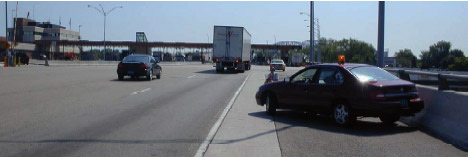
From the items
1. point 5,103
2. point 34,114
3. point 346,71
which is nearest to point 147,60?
point 5,103

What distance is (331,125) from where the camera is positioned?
1083cm

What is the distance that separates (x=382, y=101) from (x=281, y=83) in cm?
327

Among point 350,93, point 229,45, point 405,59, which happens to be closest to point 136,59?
point 229,45

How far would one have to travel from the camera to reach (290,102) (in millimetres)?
11961

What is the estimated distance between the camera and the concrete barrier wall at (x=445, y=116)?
333 inches

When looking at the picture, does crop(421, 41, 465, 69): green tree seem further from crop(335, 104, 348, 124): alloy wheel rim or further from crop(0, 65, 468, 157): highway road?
crop(335, 104, 348, 124): alloy wheel rim

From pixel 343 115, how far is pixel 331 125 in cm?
61

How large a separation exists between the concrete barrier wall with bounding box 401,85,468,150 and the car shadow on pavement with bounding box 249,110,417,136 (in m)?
0.36

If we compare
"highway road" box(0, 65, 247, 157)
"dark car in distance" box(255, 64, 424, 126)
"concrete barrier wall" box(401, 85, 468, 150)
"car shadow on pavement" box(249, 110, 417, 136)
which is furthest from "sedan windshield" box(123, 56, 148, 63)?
"concrete barrier wall" box(401, 85, 468, 150)

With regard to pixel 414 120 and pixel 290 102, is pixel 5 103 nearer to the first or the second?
pixel 290 102

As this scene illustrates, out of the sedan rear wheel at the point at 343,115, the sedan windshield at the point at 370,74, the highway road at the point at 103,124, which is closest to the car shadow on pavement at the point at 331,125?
the sedan rear wheel at the point at 343,115

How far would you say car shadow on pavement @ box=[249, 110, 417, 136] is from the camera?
995 cm

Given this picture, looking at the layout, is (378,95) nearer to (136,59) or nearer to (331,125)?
(331,125)

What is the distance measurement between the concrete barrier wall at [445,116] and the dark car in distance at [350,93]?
326 millimetres
